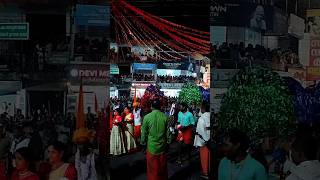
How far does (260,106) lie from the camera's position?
655 centimetres

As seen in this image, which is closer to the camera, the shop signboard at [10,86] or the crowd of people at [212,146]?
the crowd of people at [212,146]

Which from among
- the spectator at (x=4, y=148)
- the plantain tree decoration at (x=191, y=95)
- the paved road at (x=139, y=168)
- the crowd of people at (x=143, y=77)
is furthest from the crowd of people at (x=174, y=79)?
the spectator at (x=4, y=148)

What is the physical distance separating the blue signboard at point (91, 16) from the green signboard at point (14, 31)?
0.61m

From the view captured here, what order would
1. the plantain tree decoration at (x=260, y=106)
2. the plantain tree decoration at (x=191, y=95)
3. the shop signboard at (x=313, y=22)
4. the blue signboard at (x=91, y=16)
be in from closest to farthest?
the blue signboard at (x=91, y=16)
the plantain tree decoration at (x=260, y=106)
the shop signboard at (x=313, y=22)
the plantain tree decoration at (x=191, y=95)

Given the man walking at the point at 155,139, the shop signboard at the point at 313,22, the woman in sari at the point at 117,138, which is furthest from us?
the woman in sari at the point at 117,138

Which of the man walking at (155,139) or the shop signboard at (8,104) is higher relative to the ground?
the shop signboard at (8,104)

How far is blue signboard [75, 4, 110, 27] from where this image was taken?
6.17 m

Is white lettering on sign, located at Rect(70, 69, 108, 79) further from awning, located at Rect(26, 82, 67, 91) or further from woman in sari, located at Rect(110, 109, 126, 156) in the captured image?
woman in sari, located at Rect(110, 109, 126, 156)

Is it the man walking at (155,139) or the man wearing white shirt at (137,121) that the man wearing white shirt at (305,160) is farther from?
the man wearing white shirt at (137,121)

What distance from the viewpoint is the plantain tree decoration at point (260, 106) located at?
6438mm

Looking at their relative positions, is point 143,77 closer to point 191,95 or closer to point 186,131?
point 191,95

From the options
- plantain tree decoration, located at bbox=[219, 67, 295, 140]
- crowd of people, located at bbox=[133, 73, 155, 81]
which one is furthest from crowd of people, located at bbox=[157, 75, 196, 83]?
plantain tree decoration, located at bbox=[219, 67, 295, 140]

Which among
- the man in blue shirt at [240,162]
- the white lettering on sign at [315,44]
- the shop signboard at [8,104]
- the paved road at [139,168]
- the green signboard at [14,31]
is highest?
the green signboard at [14,31]

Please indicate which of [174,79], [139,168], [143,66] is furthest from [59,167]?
[174,79]
